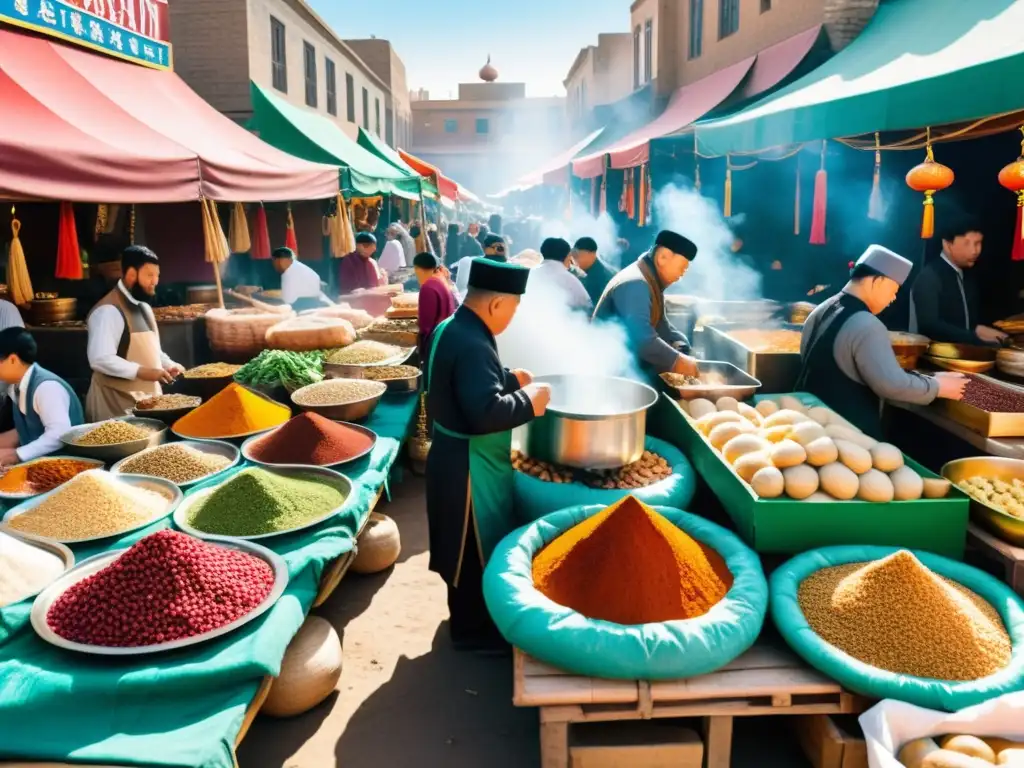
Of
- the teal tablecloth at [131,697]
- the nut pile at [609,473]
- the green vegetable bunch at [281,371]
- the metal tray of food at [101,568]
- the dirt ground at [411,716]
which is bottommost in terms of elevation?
the dirt ground at [411,716]

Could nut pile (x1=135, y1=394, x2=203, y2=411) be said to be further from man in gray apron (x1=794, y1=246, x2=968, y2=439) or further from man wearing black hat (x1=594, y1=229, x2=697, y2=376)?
man in gray apron (x1=794, y1=246, x2=968, y2=439)

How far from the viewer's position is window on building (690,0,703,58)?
570 inches

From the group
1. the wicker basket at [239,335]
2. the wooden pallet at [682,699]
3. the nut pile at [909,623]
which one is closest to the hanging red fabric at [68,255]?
the wicker basket at [239,335]

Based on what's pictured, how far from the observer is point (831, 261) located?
31.9 ft

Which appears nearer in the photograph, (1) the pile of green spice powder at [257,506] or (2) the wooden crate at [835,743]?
(2) the wooden crate at [835,743]

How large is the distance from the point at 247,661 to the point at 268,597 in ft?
1.17

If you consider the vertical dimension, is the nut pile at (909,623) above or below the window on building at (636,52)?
below

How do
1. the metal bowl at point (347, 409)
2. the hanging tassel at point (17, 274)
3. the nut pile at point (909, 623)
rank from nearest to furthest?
the nut pile at point (909, 623) → the metal bowl at point (347, 409) → the hanging tassel at point (17, 274)

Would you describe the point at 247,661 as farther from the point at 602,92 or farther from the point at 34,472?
the point at 602,92

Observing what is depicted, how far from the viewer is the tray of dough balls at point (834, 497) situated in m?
3.01

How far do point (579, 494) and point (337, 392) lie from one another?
7.20 ft

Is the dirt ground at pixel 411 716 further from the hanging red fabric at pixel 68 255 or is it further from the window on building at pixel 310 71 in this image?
the window on building at pixel 310 71

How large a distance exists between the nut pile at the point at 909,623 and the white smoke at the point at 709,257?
7.75 metres

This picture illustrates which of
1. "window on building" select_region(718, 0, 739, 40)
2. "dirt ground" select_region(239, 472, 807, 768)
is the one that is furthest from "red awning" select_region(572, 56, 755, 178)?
"dirt ground" select_region(239, 472, 807, 768)
